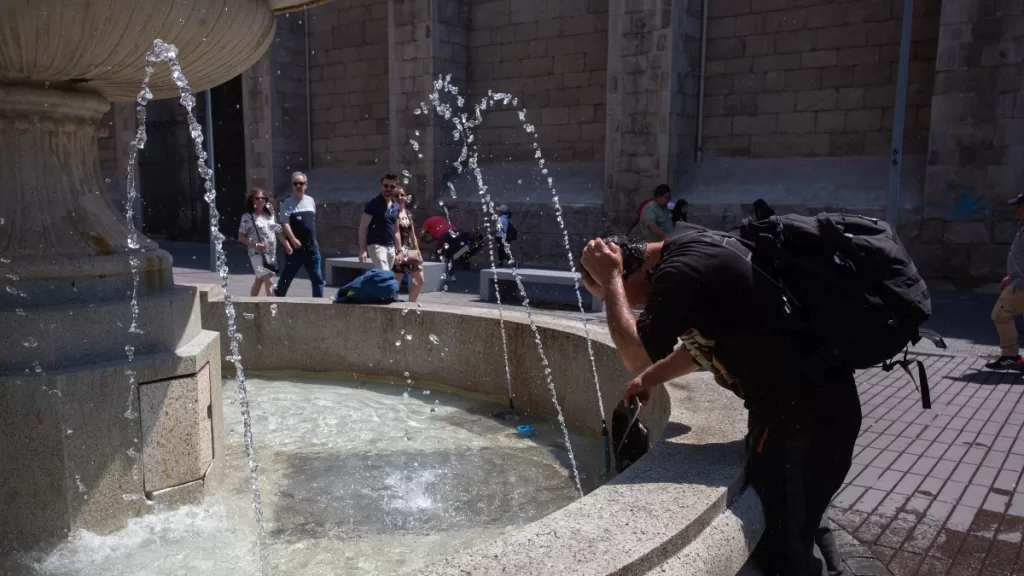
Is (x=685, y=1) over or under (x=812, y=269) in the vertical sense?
over

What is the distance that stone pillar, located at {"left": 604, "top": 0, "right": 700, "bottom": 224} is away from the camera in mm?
12398

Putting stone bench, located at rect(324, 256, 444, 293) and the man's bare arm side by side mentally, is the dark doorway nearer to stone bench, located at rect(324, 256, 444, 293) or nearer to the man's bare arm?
stone bench, located at rect(324, 256, 444, 293)

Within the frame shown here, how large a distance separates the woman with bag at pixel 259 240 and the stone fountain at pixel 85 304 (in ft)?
15.1

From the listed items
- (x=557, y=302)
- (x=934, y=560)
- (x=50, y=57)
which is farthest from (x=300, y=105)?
(x=934, y=560)

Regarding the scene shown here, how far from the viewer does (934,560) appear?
3025 millimetres

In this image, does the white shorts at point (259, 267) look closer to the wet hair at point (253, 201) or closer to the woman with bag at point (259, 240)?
the woman with bag at point (259, 240)

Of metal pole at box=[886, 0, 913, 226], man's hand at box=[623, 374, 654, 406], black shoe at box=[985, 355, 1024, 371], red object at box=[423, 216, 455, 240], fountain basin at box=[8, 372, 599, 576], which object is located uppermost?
metal pole at box=[886, 0, 913, 226]

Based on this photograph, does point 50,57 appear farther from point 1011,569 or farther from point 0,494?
A: point 1011,569

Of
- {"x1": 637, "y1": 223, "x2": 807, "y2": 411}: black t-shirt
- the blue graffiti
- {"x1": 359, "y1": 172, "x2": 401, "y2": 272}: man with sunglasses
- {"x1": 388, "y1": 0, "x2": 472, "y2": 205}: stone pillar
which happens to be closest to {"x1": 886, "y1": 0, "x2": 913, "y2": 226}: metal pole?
the blue graffiti

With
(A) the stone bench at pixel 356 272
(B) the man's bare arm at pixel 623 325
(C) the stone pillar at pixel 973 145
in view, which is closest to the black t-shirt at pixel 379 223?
(A) the stone bench at pixel 356 272

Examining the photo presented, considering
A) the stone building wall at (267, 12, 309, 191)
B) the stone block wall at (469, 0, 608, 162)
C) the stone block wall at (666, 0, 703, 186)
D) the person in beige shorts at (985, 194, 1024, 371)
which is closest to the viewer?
the person in beige shorts at (985, 194, 1024, 371)

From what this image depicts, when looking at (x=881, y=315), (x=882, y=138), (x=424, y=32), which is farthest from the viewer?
(x=424, y=32)

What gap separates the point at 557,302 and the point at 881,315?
7.68m

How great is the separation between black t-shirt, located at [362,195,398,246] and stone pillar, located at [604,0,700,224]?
5.82m
